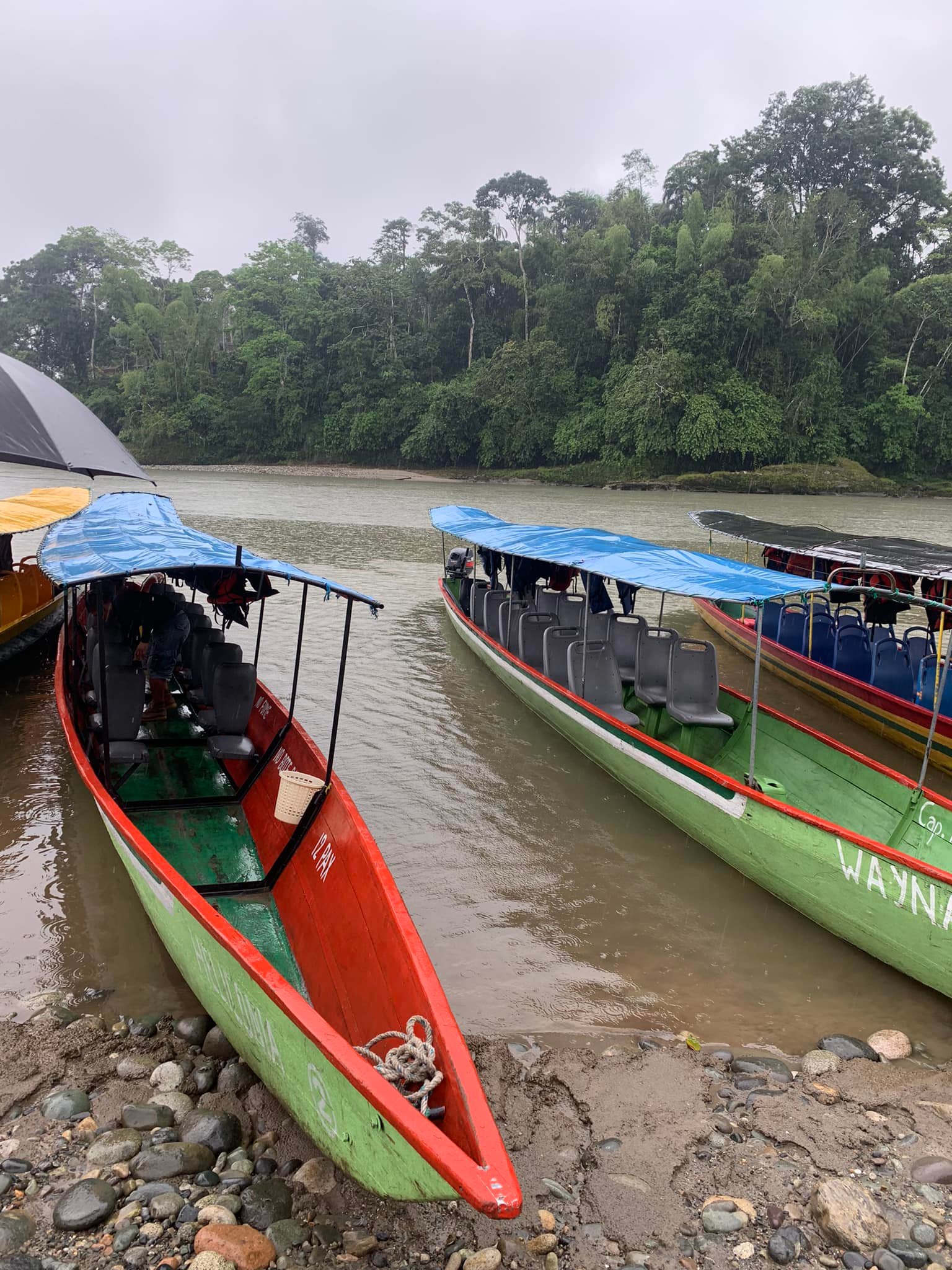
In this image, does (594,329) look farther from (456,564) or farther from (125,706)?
(125,706)

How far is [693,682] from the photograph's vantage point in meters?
6.96

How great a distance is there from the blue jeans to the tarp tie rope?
450 cm

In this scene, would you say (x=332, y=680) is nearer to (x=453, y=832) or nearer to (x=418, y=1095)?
(x=453, y=832)

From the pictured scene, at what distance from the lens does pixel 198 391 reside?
5722 cm

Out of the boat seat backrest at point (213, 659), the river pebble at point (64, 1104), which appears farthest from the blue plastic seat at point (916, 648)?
the river pebble at point (64, 1104)

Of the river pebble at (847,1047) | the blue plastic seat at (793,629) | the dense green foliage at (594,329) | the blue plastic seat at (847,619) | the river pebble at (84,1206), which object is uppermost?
the dense green foliage at (594,329)

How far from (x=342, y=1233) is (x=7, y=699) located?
746 centimetres

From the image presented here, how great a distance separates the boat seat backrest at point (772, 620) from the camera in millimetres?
10828

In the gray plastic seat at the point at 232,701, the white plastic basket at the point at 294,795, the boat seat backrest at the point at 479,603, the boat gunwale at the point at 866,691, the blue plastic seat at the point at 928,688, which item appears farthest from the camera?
the boat seat backrest at the point at 479,603

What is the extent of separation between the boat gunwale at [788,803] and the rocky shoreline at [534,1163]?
908 mm

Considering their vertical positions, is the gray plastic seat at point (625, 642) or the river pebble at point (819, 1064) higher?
the gray plastic seat at point (625, 642)

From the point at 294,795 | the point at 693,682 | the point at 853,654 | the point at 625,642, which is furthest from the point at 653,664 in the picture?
the point at 294,795

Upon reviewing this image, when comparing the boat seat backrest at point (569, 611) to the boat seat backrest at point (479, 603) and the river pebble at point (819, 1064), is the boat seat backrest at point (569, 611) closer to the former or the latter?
the boat seat backrest at point (479, 603)

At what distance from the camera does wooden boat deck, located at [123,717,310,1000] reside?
4.39 m
